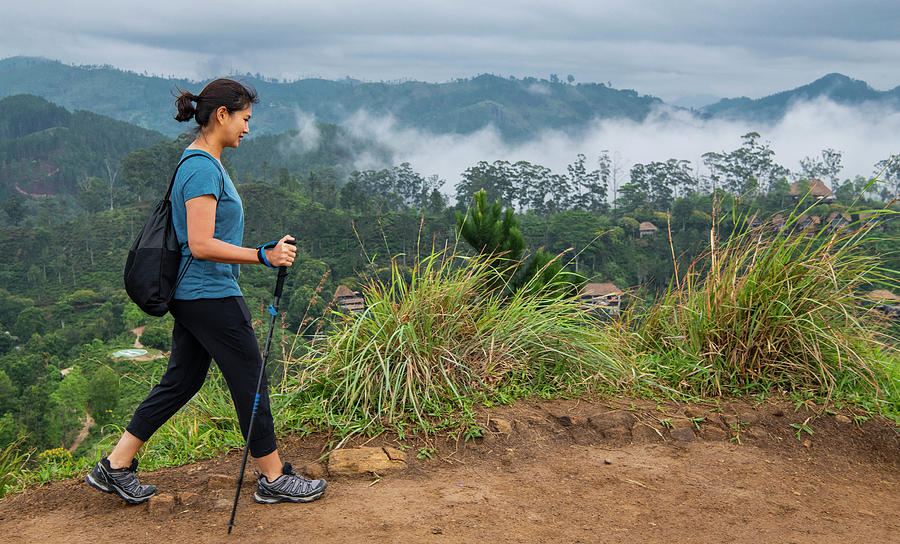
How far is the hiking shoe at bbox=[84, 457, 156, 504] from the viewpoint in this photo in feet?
8.68

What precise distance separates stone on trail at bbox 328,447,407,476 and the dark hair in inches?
57.5

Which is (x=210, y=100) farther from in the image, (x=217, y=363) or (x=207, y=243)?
(x=217, y=363)

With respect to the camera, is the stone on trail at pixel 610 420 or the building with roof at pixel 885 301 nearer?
the stone on trail at pixel 610 420

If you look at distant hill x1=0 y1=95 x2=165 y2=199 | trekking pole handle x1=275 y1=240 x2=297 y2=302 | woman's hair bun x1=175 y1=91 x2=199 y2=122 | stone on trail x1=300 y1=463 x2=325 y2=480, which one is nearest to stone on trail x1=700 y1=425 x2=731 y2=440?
stone on trail x1=300 y1=463 x2=325 y2=480

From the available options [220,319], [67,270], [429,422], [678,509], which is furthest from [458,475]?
[67,270]

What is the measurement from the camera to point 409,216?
57750mm

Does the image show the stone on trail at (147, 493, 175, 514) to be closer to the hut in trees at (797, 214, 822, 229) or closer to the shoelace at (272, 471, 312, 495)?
the shoelace at (272, 471, 312, 495)

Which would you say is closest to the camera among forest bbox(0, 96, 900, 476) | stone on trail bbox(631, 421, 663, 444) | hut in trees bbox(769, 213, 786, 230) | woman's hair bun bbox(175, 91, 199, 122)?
woman's hair bun bbox(175, 91, 199, 122)

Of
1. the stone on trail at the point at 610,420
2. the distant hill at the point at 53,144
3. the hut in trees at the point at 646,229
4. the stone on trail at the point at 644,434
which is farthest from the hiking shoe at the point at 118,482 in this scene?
the distant hill at the point at 53,144

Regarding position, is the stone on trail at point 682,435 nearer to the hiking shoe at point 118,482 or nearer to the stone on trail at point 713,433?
the stone on trail at point 713,433

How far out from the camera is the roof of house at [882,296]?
384 cm

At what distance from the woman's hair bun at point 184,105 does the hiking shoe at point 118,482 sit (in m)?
1.33

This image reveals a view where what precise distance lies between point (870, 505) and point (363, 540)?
204 centimetres

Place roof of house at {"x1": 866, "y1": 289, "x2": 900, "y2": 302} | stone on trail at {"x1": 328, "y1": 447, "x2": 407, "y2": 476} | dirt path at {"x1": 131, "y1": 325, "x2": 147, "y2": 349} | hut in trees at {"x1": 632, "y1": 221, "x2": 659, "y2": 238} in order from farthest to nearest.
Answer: hut in trees at {"x1": 632, "y1": 221, "x2": 659, "y2": 238} → dirt path at {"x1": 131, "y1": 325, "x2": 147, "y2": 349} → roof of house at {"x1": 866, "y1": 289, "x2": 900, "y2": 302} → stone on trail at {"x1": 328, "y1": 447, "x2": 407, "y2": 476}
